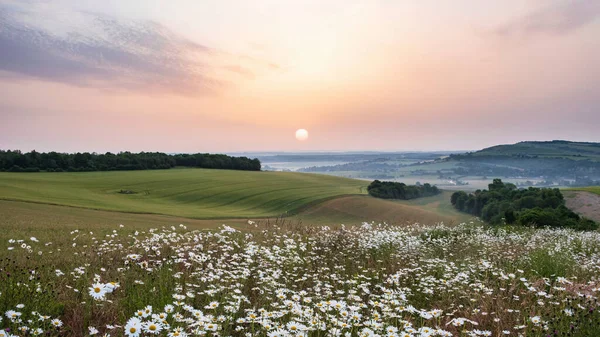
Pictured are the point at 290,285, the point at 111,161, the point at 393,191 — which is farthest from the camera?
the point at 111,161

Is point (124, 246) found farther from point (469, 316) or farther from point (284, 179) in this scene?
point (284, 179)

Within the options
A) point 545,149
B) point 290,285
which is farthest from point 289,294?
point 545,149

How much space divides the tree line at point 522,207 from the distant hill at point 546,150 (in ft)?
374

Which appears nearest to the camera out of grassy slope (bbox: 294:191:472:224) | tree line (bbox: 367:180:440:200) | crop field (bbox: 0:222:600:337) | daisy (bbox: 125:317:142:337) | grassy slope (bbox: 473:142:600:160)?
daisy (bbox: 125:317:142:337)

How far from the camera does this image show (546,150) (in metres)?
170

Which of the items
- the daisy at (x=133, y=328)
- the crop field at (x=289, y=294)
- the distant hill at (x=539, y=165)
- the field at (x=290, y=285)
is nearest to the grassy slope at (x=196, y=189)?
the field at (x=290, y=285)

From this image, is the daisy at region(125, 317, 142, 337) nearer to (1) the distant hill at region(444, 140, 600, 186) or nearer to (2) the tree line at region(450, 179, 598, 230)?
(2) the tree line at region(450, 179, 598, 230)

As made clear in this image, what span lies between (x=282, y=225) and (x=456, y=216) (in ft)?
132

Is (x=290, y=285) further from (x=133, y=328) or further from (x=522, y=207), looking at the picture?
(x=522, y=207)

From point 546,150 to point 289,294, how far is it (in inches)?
7788

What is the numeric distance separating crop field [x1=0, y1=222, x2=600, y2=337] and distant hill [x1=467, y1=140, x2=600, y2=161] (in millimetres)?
166339

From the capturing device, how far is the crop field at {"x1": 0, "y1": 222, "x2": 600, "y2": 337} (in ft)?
14.5

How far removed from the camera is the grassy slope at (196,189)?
50.1 metres

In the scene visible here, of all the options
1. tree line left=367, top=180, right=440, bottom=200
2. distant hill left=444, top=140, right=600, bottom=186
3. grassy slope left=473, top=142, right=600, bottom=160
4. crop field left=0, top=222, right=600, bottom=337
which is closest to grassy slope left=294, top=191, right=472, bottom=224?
tree line left=367, top=180, right=440, bottom=200
